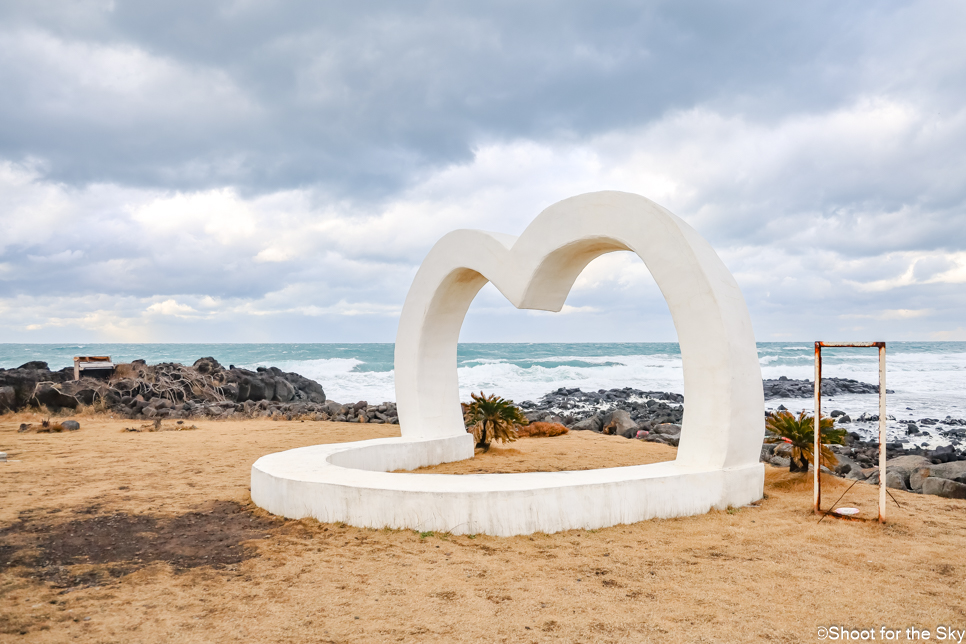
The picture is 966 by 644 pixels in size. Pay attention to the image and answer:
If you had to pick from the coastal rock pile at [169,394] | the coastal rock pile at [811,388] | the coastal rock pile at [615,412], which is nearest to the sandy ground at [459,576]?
the coastal rock pile at [615,412]

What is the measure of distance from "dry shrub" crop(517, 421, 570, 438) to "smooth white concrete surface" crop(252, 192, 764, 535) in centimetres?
579

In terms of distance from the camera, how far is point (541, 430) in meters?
13.4

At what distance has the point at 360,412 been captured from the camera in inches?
655

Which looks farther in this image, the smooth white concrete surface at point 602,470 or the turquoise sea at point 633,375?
the turquoise sea at point 633,375

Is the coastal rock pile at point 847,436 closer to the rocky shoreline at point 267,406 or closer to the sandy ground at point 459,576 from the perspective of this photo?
the rocky shoreline at point 267,406

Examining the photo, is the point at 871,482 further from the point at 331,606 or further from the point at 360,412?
the point at 360,412

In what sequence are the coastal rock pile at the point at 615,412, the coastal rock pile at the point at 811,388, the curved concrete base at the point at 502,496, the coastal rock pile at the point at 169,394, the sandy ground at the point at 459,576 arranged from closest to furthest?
the sandy ground at the point at 459,576 → the curved concrete base at the point at 502,496 → the coastal rock pile at the point at 615,412 → the coastal rock pile at the point at 169,394 → the coastal rock pile at the point at 811,388

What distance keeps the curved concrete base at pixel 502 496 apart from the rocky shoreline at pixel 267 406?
4774 mm

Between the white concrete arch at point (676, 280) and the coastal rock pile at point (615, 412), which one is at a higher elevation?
the white concrete arch at point (676, 280)

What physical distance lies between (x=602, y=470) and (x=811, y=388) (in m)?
26.3

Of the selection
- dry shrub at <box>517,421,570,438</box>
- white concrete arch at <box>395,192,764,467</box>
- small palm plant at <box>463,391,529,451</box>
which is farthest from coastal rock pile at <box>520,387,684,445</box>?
white concrete arch at <box>395,192,764,467</box>

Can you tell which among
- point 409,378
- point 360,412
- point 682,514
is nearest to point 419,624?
point 682,514

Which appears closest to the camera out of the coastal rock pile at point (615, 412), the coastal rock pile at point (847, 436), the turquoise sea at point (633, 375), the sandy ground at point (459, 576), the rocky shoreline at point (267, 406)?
the sandy ground at point (459, 576)

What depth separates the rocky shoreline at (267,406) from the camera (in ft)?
42.0
